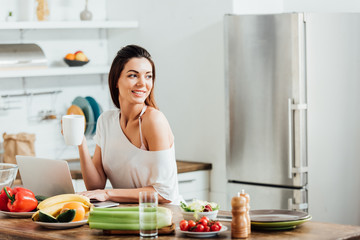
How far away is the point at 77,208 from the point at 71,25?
2.62 metres

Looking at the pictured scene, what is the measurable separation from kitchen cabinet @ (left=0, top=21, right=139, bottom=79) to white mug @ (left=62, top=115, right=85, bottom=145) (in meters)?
1.93

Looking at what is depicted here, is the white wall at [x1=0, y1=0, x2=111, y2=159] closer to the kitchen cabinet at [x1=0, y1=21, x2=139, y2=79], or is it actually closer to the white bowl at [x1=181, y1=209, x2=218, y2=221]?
the kitchen cabinet at [x1=0, y1=21, x2=139, y2=79]

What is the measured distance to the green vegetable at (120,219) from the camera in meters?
2.33

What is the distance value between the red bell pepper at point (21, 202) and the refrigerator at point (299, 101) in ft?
6.34

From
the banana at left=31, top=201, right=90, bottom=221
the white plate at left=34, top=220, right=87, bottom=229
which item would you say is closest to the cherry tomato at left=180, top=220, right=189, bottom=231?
the white plate at left=34, top=220, right=87, bottom=229

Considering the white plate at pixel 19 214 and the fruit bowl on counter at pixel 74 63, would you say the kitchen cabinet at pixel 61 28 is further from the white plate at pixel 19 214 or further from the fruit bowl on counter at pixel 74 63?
the white plate at pixel 19 214

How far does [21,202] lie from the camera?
8.97 feet

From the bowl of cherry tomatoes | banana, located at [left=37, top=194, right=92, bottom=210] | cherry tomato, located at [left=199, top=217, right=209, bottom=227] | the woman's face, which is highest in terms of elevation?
the woman's face

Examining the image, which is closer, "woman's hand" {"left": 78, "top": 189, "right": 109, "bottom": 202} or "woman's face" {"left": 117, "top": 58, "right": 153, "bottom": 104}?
"woman's hand" {"left": 78, "top": 189, "right": 109, "bottom": 202}

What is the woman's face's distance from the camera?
309 centimetres

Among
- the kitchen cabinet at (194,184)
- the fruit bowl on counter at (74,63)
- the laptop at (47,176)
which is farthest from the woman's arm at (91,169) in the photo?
the fruit bowl on counter at (74,63)

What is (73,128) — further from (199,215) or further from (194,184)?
(194,184)

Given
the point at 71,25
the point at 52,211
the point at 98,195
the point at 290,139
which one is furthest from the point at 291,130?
the point at 52,211

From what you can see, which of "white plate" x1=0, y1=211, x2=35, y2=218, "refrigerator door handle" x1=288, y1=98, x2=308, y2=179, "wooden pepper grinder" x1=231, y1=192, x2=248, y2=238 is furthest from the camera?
"refrigerator door handle" x1=288, y1=98, x2=308, y2=179
